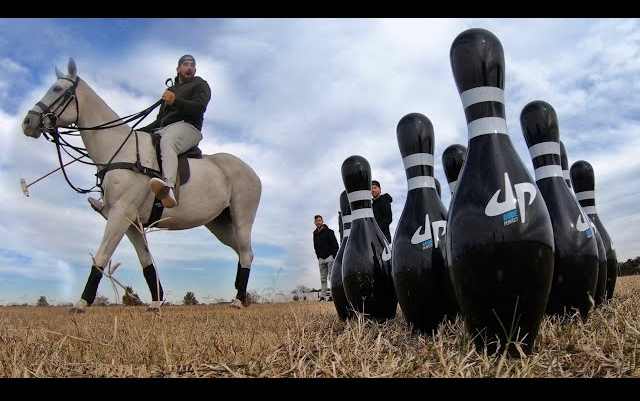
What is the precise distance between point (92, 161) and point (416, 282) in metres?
3.66

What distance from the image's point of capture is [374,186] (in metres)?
5.84

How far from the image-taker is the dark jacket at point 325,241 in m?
9.32

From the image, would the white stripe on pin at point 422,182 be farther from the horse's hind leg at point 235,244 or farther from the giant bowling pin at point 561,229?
the horse's hind leg at point 235,244

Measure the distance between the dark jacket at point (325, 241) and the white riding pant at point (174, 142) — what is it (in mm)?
4188

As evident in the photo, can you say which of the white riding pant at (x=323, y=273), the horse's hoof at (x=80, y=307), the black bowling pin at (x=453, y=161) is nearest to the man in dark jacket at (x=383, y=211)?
the black bowling pin at (x=453, y=161)

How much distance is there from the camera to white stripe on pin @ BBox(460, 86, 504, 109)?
1.77 meters

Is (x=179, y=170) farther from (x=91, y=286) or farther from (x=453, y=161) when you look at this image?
(x=453, y=161)

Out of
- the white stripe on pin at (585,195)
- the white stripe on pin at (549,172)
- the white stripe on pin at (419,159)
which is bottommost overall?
the white stripe on pin at (549,172)

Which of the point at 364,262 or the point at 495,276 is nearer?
the point at 495,276

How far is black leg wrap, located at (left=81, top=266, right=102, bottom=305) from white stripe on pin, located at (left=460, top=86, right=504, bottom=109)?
11.6 feet

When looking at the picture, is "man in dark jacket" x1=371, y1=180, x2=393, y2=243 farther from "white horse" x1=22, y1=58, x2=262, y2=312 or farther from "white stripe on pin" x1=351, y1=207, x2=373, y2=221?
"white stripe on pin" x1=351, y1=207, x2=373, y2=221
